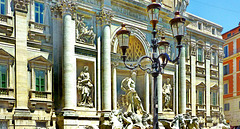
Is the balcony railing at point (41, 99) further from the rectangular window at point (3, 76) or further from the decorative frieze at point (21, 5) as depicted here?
the decorative frieze at point (21, 5)

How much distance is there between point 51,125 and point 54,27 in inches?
221

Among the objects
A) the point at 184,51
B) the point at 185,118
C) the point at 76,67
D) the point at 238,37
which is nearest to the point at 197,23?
the point at 184,51

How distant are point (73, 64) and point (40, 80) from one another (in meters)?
2.09

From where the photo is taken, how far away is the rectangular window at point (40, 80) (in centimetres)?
1645

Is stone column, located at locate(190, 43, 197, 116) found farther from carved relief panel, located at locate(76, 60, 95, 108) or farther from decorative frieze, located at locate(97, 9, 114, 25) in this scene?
carved relief panel, located at locate(76, 60, 95, 108)

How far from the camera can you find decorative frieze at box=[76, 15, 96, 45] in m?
18.1

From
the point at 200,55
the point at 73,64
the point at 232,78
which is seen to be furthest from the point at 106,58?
the point at 232,78

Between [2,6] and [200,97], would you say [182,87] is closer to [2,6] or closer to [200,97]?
[200,97]

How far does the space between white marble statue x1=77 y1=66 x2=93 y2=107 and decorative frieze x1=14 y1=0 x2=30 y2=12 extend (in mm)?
4868

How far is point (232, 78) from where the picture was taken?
33469 millimetres

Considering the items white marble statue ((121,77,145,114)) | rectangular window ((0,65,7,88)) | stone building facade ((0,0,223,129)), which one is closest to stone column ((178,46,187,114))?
stone building facade ((0,0,223,129))

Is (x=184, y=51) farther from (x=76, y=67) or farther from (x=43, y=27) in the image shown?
(x=43, y=27)

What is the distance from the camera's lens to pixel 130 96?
20.3 meters

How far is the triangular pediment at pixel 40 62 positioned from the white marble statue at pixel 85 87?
210 centimetres
